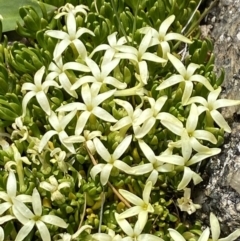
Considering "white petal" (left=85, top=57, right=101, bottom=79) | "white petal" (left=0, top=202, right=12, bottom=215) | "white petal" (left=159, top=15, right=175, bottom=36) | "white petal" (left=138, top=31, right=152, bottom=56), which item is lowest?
"white petal" (left=0, top=202, right=12, bottom=215)

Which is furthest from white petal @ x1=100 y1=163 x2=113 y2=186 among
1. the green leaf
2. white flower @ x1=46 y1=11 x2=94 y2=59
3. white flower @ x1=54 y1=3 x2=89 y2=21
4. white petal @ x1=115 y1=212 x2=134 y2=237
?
the green leaf

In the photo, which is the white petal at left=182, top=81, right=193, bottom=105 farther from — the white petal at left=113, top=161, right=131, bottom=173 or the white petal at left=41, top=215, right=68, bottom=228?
the white petal at left=41, top=215, right=68, bottom=228

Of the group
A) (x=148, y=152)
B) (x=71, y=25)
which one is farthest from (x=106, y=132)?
(x=71, y=25)

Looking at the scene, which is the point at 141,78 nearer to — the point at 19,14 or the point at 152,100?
the point at 152,100

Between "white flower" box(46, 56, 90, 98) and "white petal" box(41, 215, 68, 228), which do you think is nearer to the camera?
"white petal" box(41, 215, 68, 228)

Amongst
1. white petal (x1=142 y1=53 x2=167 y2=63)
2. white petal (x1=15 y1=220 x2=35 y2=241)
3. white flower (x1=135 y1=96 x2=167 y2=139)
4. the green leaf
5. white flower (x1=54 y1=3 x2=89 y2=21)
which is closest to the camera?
white petal (x1=15 y1=220 x2=35 y2=241)

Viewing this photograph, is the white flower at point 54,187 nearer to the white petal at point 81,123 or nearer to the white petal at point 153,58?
the white petal at point 81,123
